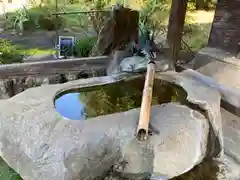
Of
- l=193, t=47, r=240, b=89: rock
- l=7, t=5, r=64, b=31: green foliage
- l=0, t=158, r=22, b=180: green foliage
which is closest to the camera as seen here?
l=0, t=158, r=22, b=180: green foliage

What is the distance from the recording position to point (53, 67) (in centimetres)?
382

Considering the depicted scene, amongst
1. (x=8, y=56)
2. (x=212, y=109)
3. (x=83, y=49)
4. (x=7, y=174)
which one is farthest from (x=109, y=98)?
(x=8, y=56)

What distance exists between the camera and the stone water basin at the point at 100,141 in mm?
1784

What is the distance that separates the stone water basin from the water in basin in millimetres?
117

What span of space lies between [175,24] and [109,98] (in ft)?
7.63

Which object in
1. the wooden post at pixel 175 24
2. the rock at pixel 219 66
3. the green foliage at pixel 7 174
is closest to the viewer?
the green foliage at pixel 7 174

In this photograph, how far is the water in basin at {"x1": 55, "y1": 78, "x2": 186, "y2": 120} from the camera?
7.88 feet

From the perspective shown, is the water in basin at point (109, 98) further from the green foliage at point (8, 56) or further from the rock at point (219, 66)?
the green foliage at point (8, 56)

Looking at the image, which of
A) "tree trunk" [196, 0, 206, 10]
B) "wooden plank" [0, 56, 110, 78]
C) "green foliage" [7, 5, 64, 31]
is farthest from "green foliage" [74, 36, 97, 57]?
"tree trunk" [196, 0, 206, 10]

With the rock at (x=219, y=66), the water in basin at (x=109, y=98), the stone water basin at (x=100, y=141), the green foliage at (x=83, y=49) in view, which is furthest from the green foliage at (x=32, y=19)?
the stone water basin at (x=100, y=141)

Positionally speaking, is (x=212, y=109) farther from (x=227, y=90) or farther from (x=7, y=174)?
(x=7, y=174)

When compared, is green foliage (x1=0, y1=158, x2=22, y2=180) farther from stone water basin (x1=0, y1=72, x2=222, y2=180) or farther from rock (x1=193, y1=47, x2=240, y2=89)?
rock (x1=193, y1=47, x2=240, y2=89)

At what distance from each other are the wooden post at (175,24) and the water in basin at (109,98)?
1.51 metres

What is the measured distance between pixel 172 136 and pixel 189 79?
1.16m
